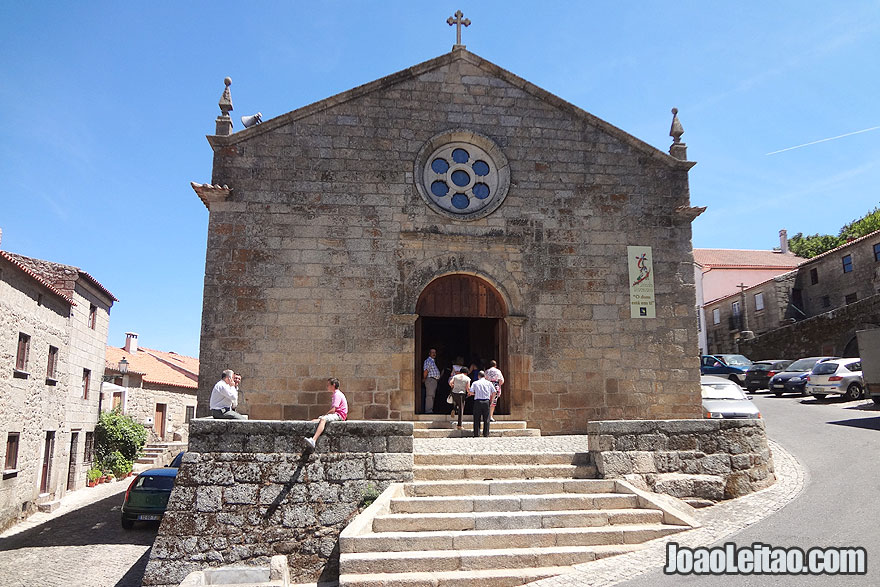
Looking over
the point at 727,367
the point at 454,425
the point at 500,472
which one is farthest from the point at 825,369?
the point at 500,472

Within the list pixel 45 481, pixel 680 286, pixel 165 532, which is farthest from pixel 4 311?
pixel 680 286

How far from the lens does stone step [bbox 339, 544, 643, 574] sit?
685 cm

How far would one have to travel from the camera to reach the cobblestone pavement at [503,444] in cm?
986

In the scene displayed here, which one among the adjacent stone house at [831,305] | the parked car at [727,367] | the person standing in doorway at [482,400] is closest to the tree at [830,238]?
the adjacent stone house at [831,305]

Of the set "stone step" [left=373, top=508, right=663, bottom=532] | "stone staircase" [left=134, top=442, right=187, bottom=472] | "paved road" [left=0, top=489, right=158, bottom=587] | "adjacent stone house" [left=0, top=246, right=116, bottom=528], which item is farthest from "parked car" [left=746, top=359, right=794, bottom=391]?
"adjacent stone house" [left=0, top=246, right=116, bottom=528]

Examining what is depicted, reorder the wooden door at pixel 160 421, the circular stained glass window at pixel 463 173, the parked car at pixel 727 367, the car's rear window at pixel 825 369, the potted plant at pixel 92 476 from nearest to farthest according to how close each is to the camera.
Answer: the circular stained glass window at pixel 463 173 < the car's rear window at pixel 825 369 < the potted plant at pixel 92 476 < the parked car at pixel 727 367 < the wooden door at pixel 160 421

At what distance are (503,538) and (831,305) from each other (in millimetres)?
33126

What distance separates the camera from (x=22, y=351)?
17359mm

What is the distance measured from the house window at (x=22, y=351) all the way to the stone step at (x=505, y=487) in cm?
1402

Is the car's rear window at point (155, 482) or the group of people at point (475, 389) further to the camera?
the car's rear window at point (155, 482)

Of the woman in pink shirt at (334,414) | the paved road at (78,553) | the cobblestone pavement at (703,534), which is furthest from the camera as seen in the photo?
the paved road at (78,553)

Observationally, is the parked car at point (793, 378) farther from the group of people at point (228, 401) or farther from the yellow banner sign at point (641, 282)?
the group of people at point (228, 401)

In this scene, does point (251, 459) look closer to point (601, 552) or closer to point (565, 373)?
point (601, 552)

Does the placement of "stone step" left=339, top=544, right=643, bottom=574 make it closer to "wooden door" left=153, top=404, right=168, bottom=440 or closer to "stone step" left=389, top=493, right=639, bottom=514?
"stone step" left=389, top=493, right=639, bottom=514
